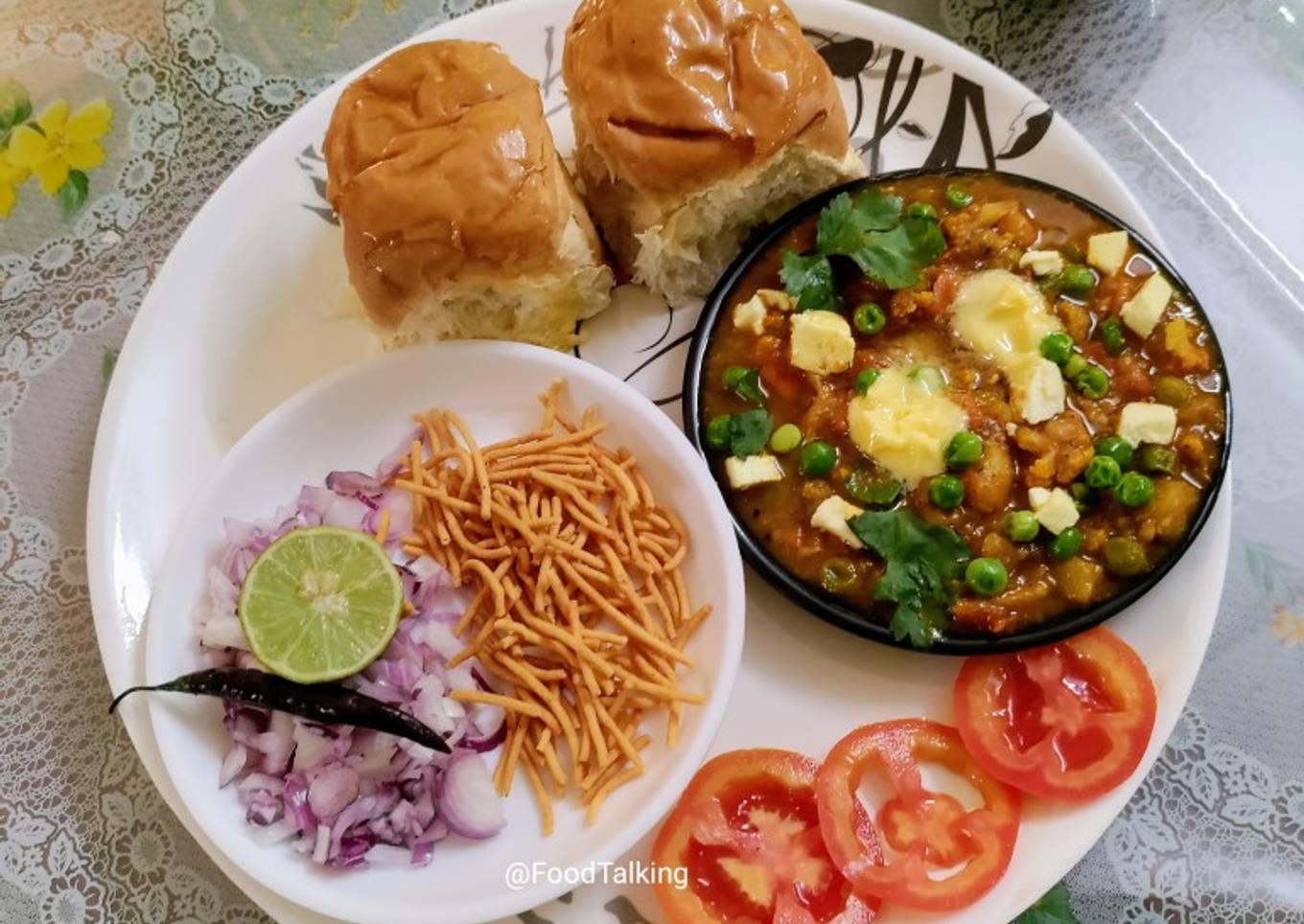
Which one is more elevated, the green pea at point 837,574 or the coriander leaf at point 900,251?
the coriander leaf at point 900,251

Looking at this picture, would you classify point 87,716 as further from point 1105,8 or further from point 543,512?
point 1105,8

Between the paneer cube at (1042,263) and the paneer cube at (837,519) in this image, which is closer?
the paneer cube at (837,519)

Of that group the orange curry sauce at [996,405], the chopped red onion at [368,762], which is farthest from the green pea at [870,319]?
the chopped red onion at [368,762]

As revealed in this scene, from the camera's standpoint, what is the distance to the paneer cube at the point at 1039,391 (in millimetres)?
2895

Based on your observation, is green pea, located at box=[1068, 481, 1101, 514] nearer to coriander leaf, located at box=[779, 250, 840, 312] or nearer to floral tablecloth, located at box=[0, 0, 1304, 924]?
floral tablecloth, located at box=[0, 0, 1304, 924]

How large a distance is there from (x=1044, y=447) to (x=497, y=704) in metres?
1.57

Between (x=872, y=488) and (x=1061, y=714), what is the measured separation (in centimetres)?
75

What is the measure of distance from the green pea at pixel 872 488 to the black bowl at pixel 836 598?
276 millimetres

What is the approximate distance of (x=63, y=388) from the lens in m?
3.57

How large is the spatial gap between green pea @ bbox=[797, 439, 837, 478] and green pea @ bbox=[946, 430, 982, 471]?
30 centimetres

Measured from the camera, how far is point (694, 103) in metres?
2.84

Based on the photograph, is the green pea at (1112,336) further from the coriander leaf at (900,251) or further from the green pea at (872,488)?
the green pea at (872,488)

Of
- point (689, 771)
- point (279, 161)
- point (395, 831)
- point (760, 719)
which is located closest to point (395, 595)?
point (395, 831)

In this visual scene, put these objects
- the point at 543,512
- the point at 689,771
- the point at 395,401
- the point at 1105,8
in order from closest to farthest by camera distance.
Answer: the point at 689,771 → the point at 543,512 → the point at 395,401 → the point at 1105,8
